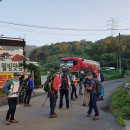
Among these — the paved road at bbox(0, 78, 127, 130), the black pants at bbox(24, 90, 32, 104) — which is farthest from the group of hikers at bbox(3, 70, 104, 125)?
the paved road at bbox(0, 78, 127, 130)

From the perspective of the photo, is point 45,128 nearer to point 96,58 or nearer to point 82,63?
point 82,63

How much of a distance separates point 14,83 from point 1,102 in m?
7.50

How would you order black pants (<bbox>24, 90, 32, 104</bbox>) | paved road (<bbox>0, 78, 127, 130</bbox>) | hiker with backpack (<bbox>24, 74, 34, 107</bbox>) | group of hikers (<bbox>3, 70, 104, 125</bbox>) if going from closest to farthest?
paved road (<bbox>0, 78, 127, 130</bbox>), group of hikers (<bbox>3, 70, 104, 125</bbox>), hiker with backpack (<bbox>24, 74, 34, 107</bbox>), black pants (<bbox>24, 90, 32, 104</bbox>)

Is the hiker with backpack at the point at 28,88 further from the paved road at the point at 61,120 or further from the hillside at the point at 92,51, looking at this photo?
the hillside at the point at 92,51

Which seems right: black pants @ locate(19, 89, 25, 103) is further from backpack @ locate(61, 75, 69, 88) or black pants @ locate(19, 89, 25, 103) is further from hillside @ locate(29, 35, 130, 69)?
hillside @ locate(29, 35, 130, 69)

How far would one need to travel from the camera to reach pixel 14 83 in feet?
40.2

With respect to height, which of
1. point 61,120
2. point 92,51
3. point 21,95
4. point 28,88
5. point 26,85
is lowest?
point 61,120

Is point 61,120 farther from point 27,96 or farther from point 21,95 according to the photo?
point 21,95

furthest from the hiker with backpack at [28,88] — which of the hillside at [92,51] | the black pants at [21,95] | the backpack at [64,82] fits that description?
the hillside at [92,51]

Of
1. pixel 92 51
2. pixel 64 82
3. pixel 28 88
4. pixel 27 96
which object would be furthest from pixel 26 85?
pixel 92 51

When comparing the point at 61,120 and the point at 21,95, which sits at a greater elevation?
the point at 21,95

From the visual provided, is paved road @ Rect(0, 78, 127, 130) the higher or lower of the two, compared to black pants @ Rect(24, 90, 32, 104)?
lower

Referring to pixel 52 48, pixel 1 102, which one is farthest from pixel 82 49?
pixel 1 102

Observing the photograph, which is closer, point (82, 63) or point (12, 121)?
point (12, 121)
